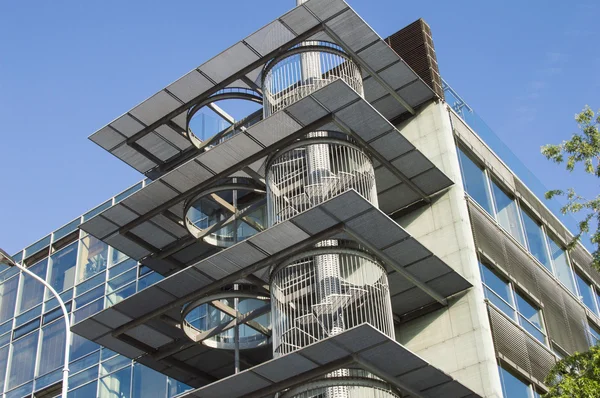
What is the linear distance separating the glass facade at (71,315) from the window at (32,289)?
5 centimetres

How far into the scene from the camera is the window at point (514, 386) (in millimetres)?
31219

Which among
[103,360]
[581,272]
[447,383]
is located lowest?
[447,383]

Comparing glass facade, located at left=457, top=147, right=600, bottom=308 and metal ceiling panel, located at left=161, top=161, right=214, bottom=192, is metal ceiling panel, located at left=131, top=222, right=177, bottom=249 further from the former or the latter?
glass facade, located at left=457, top=147, right=600, bottom=308

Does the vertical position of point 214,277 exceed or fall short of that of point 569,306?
it falls short

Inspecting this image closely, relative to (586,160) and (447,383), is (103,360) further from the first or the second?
(586,160)

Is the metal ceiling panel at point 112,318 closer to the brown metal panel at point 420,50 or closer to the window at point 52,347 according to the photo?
the window at point 52,347

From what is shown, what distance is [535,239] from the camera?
40.2 m

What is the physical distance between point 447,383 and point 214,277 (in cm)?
806

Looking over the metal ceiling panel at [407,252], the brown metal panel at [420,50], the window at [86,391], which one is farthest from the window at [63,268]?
the metal ceiling panel at [407,252]

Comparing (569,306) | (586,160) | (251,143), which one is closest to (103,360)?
(251,143)

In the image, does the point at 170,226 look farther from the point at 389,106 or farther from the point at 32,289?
the point at 32,289

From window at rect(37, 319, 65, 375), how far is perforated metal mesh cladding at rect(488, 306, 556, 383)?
19576mm

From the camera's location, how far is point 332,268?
29.1 meters

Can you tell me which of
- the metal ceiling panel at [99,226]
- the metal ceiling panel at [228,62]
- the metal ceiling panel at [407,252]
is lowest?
the metal ceiling panel at [407,252]
